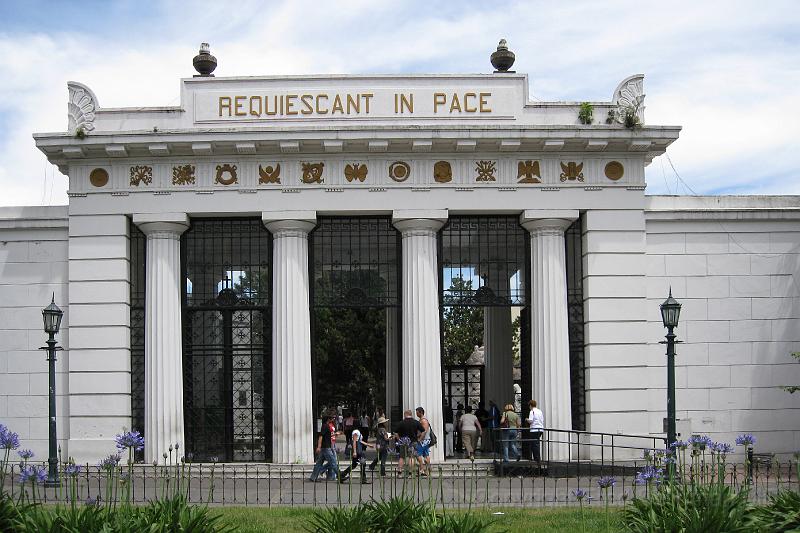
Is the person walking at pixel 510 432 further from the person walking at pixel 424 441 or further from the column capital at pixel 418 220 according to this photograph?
the column capital at pixel 418 220

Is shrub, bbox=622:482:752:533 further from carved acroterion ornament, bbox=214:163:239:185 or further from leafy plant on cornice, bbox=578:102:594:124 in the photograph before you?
carved acroterion ornament, bbox=214:163:239:185

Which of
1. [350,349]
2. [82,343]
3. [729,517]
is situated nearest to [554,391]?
[82,343]

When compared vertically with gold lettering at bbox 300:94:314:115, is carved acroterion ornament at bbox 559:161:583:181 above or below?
below

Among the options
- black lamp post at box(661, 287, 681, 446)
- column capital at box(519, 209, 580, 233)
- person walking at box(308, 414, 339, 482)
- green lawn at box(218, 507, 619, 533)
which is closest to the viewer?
green lawn at box(218, 507, 619, 533)

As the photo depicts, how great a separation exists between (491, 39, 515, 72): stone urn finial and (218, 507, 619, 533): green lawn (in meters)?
12.5

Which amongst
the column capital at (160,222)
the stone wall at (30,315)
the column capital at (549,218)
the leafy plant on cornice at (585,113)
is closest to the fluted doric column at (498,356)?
the column capital at (549,218)

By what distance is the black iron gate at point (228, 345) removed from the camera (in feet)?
80.3

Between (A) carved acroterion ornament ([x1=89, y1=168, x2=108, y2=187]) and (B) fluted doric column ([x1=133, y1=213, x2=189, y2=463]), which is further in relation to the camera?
(A) carved acroterion ornament ([x1=89, y1=168, x2=108, y2=187])

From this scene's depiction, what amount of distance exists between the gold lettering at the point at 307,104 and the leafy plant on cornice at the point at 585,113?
634 centimetres

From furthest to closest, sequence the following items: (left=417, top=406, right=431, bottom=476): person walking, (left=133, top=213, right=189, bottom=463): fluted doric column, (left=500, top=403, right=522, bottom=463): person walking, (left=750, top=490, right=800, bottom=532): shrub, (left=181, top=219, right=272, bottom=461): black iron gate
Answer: (left=181, top=219, right=272, bottom=461): black iron gate < (left=133, top=213, right=189, bottom=463): fluted doric column < (left=500, top=403, right=522, bottom=463): person walking < (left=417, top=406, right=431, bottom=476): person walking < (left=750, top=490, right=800, bottom=532): shrub

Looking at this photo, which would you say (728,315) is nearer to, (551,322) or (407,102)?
(551,322)

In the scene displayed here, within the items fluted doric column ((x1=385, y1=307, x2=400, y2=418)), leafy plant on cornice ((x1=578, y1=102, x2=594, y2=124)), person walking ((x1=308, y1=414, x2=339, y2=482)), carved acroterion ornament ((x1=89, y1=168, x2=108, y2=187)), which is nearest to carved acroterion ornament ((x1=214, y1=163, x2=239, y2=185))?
carved acroterion ornament ((x1=89, y1=168, x2=108, y2=187))

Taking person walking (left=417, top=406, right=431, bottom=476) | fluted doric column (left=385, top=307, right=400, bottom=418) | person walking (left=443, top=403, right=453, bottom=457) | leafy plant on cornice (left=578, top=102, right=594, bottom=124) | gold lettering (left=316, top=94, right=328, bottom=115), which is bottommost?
person walking (left=443, top=403, right=453, bottom=457)

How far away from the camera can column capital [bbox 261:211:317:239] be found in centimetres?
2391
